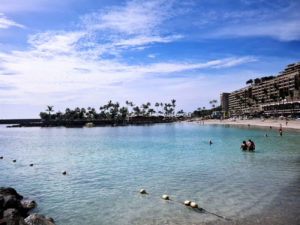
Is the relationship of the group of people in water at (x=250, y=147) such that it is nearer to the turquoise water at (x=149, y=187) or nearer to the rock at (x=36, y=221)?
the turquoise water at (x=149, y=187)

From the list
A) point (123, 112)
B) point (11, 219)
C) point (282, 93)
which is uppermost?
point (282, 93)

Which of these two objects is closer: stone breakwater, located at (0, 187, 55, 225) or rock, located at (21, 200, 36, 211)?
stone breakwater, located at (0, 187, 55, 225)

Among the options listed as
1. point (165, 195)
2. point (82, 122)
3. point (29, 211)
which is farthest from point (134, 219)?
point (82, 122)

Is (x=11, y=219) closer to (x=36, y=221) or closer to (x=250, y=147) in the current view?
(x=36, y=221)

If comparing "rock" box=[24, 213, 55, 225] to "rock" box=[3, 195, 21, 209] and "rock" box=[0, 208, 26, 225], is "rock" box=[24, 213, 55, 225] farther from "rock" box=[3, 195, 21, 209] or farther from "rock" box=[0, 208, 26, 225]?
"rock" box=[3, 195, 21, 209]

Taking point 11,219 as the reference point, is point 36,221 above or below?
below

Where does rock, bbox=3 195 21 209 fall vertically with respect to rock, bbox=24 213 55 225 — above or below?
above

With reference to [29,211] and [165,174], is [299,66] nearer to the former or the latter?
[165,174]

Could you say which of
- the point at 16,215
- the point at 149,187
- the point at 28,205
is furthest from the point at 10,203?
the point at 149,187

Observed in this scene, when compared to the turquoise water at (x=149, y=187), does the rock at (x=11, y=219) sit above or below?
above

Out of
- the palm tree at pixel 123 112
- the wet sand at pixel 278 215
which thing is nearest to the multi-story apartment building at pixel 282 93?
the palm tree at pixel 123 112

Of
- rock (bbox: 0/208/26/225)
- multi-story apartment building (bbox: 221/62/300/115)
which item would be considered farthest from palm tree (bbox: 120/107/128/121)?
rock (bbox: 0/208/26/225)

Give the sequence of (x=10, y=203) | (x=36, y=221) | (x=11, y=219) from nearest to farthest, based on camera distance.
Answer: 1. (x=11, y=219)
2. (x=36, y=221)
3. (x=10, y=203)

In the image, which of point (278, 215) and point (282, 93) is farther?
point (282, 93)
